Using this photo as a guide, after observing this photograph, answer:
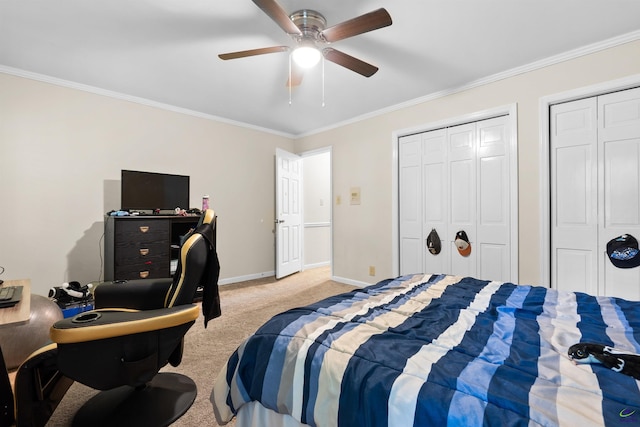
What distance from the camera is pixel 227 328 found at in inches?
112

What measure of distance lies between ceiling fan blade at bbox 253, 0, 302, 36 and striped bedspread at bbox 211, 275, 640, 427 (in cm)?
165

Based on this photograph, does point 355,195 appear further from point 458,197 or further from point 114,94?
point 114,94

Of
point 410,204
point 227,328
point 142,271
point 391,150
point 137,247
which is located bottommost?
point 227,328

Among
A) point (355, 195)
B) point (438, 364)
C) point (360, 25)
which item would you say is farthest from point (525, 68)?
point (438, 364)

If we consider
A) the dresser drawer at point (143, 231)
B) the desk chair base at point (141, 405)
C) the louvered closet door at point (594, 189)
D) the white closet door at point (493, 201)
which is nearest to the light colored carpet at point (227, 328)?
the desk chair base at point (141, 405)

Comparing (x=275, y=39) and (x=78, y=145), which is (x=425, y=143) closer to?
(x=275, y=39)

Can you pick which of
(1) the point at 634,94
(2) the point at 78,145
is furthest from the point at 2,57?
(1) the point at 634,94

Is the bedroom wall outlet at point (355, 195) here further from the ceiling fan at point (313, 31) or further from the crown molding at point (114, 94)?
the ceiling fan at point (313, 31)

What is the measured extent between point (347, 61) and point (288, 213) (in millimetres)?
3055

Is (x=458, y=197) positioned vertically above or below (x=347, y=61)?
below

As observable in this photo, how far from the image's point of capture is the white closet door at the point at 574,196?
2621 millimetres

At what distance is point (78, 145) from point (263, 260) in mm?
2841

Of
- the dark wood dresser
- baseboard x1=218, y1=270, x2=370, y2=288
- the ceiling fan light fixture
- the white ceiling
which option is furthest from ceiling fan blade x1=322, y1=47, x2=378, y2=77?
baseboard x1=218, y1=270, x2=370, y2=288

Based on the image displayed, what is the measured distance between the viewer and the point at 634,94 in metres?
2.45
